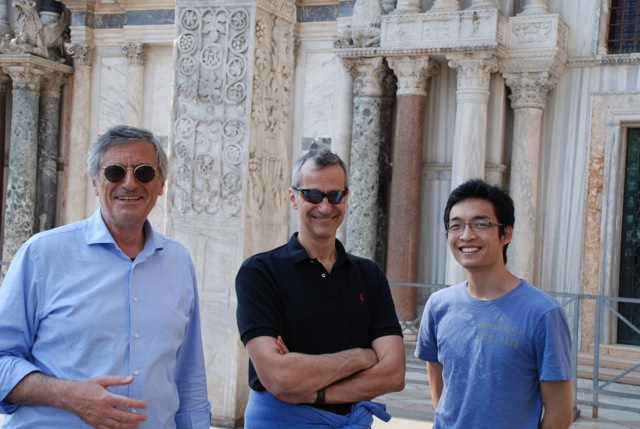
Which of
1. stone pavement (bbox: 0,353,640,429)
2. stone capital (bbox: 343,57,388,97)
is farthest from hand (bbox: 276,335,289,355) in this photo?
stone capital (bbox: 343,57,388,97)

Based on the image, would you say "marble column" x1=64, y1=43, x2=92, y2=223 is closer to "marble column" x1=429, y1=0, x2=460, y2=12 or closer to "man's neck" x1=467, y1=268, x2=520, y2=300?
"marble column" x1=429, y1=0, x2=460, y2=12

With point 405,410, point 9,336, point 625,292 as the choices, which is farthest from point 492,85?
point 9,336

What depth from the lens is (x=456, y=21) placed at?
9711mm

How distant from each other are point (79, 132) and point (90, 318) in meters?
11.1

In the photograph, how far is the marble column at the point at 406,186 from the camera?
10.3 meters

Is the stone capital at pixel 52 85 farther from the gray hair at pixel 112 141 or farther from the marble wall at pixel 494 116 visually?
the gray hair at pixel 112 141

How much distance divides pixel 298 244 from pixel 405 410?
13.9 ft

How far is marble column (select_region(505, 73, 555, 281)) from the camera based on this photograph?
9.89 metres

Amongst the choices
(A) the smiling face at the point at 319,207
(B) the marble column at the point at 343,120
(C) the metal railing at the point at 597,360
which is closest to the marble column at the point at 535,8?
(B) the marble column at the point at 343,120

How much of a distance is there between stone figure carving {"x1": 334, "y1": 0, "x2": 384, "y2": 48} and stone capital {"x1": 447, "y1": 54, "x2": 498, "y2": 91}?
1075 millimetres

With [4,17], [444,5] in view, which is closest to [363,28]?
[444,5]

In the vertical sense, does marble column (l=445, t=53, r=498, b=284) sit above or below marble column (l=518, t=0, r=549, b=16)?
below

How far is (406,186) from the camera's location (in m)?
10.3

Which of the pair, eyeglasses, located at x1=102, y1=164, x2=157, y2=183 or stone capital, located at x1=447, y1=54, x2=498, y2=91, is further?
stone capital, located at x1=447, y1=54, x2=498, y2=91
